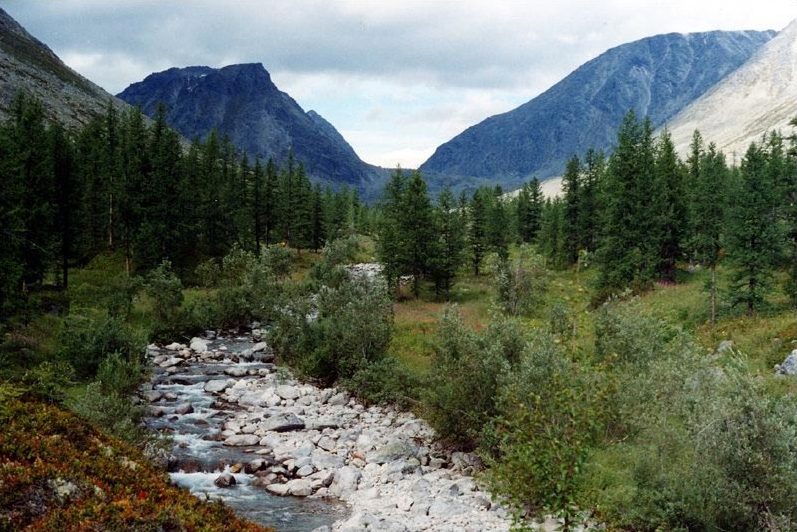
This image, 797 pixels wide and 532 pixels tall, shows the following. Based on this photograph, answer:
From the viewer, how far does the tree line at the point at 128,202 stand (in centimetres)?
3731

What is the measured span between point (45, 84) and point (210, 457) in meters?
160

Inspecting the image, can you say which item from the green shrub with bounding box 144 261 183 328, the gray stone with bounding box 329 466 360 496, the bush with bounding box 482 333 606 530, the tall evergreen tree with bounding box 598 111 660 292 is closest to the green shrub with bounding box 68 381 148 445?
the gray stone with bounding box 329 466 360 496

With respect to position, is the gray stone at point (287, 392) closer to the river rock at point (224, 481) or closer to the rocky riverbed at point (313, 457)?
the rocky riverbed at point (313, 457)

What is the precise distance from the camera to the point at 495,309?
26.4m

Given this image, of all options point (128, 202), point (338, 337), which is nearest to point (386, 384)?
point (338, 337)

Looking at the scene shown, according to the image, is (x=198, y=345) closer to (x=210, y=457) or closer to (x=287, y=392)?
(x=287, y=392)

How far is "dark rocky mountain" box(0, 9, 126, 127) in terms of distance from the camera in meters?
125

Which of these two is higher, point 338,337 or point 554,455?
point 554,455

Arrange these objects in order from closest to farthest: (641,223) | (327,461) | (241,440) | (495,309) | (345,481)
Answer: (345,481), (327,461), (241,440), (495,309), (641,223)

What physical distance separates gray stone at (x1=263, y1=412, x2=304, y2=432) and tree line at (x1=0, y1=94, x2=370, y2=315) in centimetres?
1433

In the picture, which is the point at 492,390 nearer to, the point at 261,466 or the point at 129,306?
the point at 261,466

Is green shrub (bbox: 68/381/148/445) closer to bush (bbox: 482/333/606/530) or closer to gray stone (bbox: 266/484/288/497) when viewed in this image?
gray stone (bbox: 266/484/288/497)

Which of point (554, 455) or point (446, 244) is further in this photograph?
point (446, 244)

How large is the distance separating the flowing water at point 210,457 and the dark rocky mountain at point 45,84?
345ft
